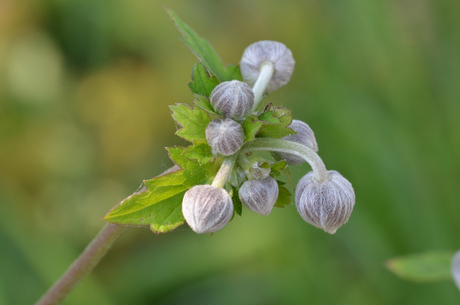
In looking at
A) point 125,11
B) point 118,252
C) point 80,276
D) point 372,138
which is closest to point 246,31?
point 125,11

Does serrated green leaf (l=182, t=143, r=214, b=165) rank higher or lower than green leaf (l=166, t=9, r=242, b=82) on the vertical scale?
lower

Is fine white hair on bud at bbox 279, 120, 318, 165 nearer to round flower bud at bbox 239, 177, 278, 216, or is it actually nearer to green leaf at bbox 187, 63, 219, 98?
round flower bud at bbox 239, 177, 278, 216

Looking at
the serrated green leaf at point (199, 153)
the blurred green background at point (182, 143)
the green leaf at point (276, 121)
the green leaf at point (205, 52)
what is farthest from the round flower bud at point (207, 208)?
the blurred green background at point (182, 143)

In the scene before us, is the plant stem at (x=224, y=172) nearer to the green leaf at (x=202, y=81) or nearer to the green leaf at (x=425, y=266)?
the green leaf at (x=202, y=81)

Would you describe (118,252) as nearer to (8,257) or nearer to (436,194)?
(8,257)

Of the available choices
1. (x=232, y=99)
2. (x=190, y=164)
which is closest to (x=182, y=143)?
(x=190, y=164)

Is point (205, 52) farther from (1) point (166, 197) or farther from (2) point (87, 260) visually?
(2) point (87, 260)

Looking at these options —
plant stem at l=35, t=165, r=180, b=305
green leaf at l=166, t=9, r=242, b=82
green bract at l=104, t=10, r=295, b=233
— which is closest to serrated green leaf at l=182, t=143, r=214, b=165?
green bract at l=104, t=10, r=295, b=233
